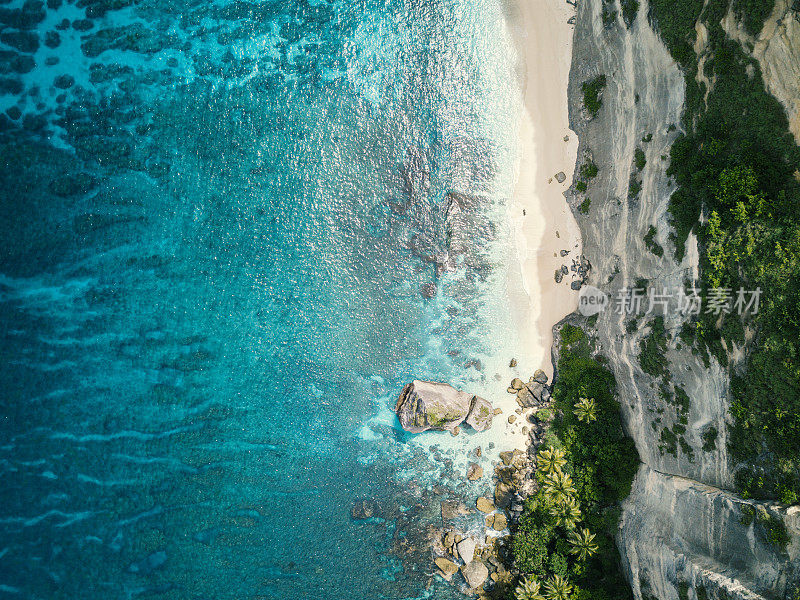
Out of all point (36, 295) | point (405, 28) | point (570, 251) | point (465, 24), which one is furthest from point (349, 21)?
point (36, 295)

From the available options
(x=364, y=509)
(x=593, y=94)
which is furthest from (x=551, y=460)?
(x=593, y=94)

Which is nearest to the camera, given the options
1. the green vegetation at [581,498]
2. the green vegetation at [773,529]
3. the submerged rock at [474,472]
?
the green vegetation at [773,529]

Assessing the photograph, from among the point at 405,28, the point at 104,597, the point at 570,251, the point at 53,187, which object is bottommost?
the point at 104,597

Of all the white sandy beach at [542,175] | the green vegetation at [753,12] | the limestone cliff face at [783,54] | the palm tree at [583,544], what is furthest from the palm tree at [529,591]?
the green vegetation at [753,12]

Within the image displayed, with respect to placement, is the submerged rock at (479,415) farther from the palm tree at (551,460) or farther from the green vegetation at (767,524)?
the green vegetation at (767,524)

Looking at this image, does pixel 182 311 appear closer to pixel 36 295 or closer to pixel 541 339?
pixel 36 295
